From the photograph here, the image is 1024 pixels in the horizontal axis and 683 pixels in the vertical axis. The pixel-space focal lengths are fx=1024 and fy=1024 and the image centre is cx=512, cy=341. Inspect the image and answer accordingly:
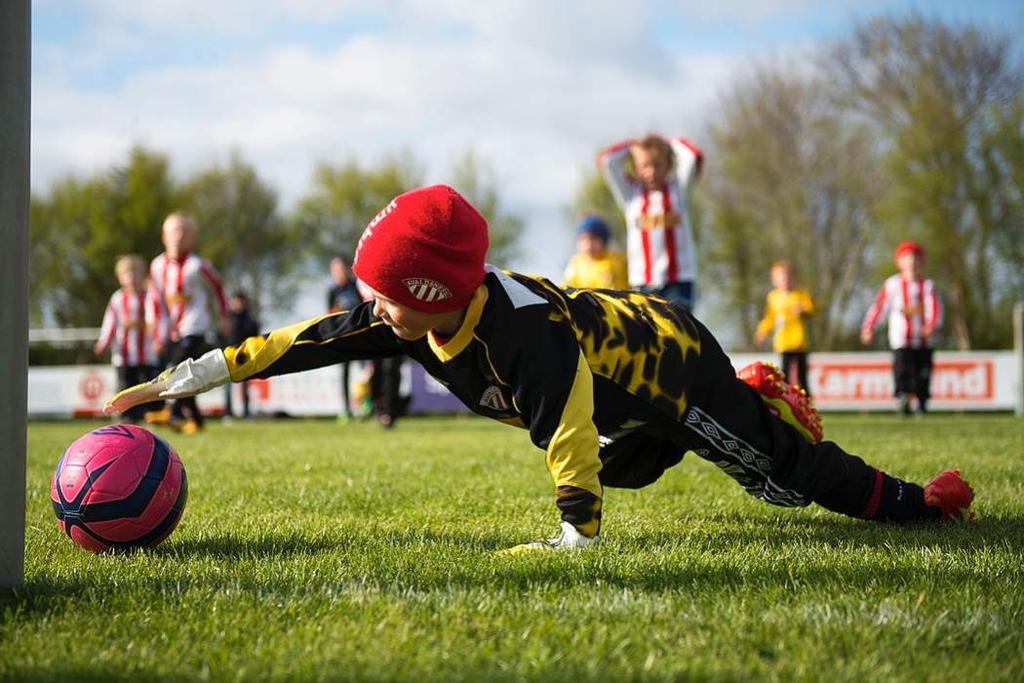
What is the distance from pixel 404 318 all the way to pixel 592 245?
28.1 feet

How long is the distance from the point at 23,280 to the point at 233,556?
4.23 ft

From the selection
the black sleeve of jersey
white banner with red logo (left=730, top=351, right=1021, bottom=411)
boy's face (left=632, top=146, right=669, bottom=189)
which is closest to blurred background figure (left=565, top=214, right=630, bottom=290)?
boy's face (left=632, top=146, right=669, bottom=189)

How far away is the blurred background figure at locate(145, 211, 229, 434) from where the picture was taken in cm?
1277

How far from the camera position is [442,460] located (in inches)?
305

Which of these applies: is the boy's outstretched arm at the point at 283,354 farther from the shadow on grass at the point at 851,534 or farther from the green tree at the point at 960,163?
the green tree at the point at 960,163

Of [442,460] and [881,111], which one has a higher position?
[881,111]

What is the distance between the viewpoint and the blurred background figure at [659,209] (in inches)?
397

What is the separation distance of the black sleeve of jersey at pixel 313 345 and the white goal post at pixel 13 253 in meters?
1.11

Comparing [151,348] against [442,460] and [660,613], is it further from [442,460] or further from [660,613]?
[660,613]

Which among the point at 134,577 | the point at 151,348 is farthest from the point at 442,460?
the point at 151,348

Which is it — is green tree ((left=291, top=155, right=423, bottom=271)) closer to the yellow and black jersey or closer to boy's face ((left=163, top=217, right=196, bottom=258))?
boy's face ((left=163, top=217, right=196, bottom=258))

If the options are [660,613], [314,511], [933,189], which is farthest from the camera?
A: [933,189]

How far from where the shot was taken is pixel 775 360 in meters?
21.2

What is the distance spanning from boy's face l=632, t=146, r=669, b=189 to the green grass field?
521 cm
